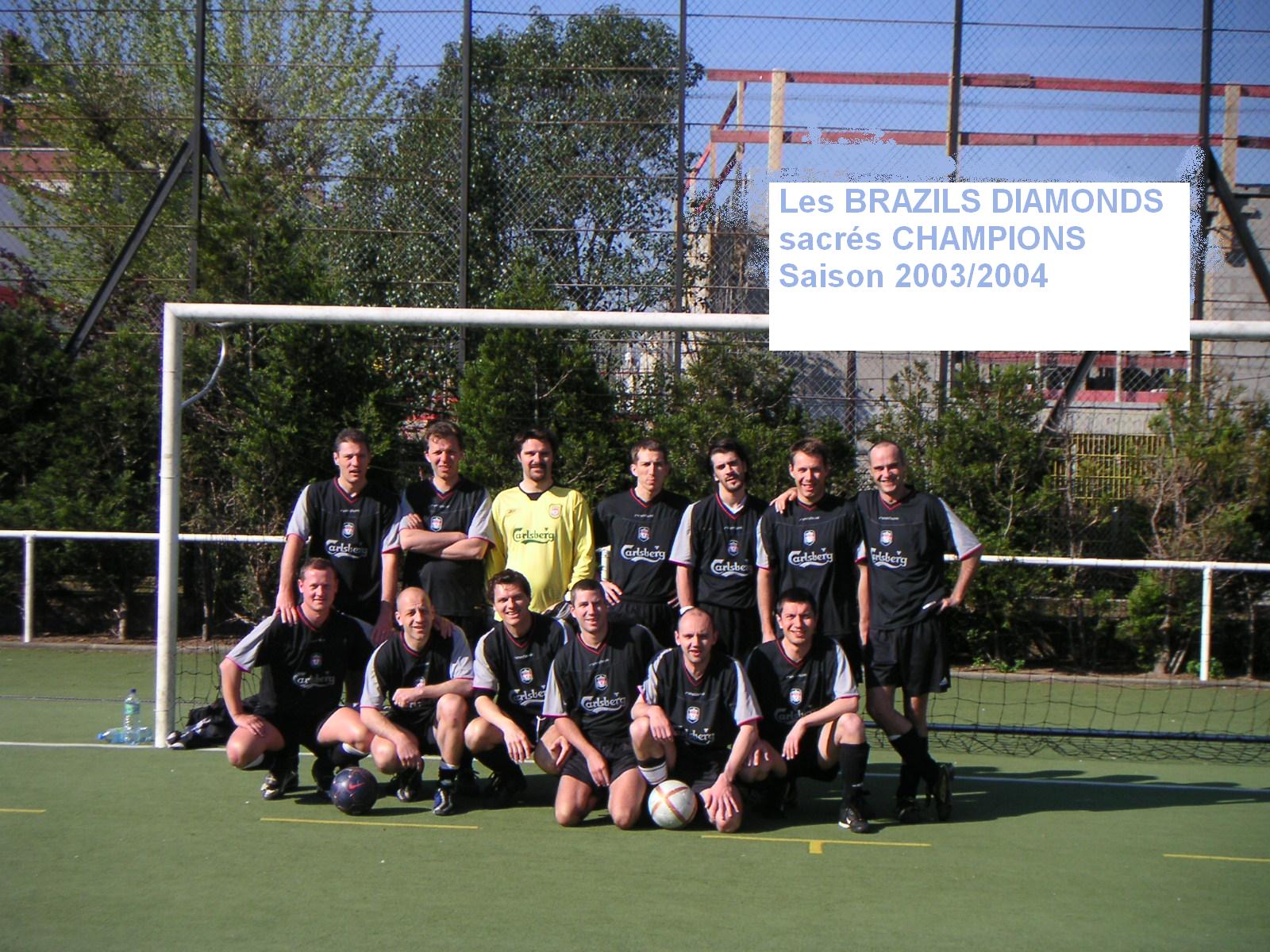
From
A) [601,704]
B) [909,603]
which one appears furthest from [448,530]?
[909,603]

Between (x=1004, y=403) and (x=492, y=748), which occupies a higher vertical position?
(x=1004, y=403)

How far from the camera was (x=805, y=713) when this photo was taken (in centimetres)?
550

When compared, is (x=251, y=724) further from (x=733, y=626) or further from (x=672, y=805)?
(x=733, y=626)

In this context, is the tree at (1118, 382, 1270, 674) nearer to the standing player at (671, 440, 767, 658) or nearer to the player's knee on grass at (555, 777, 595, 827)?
the standing player at (671, 440, 767, 658)

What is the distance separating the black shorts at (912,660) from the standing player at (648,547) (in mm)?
1056

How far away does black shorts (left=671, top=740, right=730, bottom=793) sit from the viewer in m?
5.41

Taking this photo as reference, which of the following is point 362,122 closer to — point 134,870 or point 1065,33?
point 1065,33

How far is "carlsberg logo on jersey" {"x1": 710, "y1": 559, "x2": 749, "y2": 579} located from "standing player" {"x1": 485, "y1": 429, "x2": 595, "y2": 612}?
604 millimetres

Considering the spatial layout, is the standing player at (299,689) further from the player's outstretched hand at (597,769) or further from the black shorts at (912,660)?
the black shorts at (912,660)

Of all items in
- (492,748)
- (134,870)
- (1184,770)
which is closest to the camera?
(134,870)

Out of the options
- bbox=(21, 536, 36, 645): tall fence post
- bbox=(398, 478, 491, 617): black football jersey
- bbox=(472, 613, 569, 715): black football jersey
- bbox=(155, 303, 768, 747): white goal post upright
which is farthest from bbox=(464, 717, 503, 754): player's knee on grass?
bbox=(21, 536, 36, 645): tall fence post

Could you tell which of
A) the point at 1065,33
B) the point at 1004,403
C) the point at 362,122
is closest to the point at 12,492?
the point at 362,122

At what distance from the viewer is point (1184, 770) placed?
682 cm

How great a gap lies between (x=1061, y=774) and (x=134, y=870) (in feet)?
15.3
